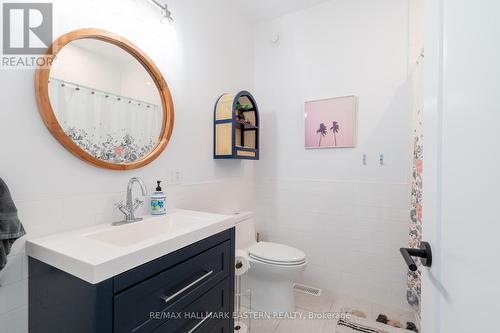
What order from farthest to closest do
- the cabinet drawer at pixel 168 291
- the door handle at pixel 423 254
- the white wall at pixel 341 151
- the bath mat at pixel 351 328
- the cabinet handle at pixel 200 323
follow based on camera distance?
the white wall at pixel 341 151 < the bath mat at pixel 351 328 < the cabinet handle at pixel 200 323 < the cabinet drawer at pixel 168 291 < the door handle at pixel 423 254

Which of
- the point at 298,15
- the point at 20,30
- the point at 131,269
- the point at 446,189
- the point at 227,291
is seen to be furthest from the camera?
the point at 298,15

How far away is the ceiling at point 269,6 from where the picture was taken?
2154mm

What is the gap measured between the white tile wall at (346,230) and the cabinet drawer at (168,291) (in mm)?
1268

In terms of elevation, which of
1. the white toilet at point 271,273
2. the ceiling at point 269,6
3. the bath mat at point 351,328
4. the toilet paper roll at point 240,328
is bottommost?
the bath mat at point 351,328

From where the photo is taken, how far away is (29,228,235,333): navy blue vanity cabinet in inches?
28.1

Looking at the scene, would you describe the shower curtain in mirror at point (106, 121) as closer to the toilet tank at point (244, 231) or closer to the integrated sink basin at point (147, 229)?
the integrated sink basin at point (147, 229)

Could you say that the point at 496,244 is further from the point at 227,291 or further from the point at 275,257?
the point at 275,257

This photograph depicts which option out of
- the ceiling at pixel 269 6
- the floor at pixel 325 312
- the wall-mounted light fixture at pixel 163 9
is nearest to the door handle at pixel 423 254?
the floor at pixel 325 312

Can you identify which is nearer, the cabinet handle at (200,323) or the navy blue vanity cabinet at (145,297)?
the navy blue vanity cabinet at (145,297)

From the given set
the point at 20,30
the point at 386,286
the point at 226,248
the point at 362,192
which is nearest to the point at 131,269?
the point at 226,248

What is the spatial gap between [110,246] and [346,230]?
6.16 feet

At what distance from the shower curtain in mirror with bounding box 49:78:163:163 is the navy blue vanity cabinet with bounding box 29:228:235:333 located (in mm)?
546

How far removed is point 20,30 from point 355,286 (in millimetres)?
2665

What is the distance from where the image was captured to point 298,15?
2.28m
